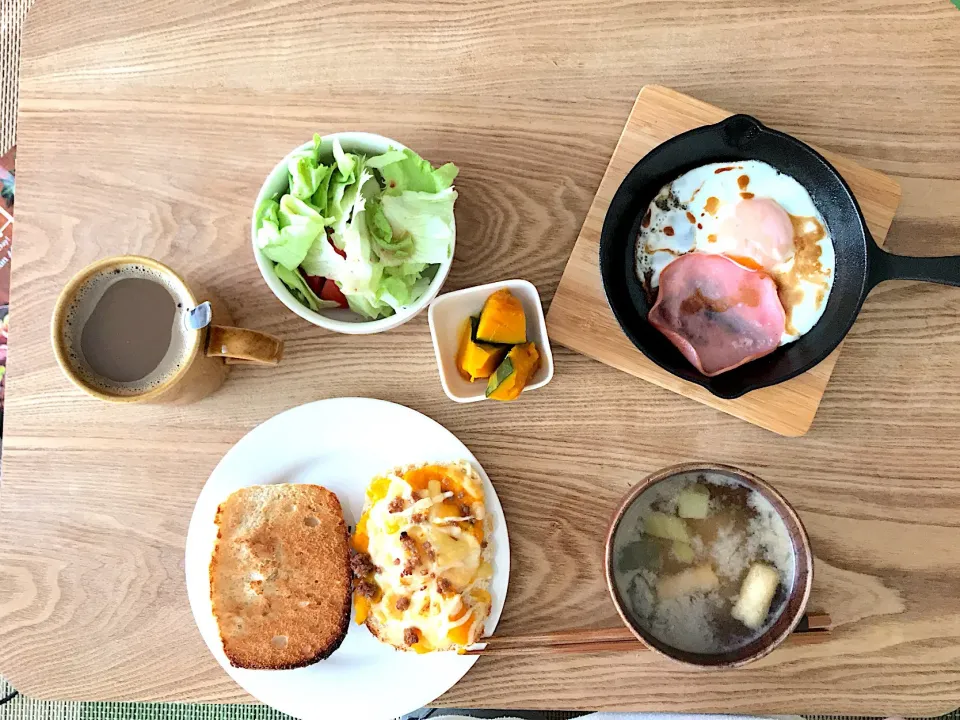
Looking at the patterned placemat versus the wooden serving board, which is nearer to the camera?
the wooden serving board

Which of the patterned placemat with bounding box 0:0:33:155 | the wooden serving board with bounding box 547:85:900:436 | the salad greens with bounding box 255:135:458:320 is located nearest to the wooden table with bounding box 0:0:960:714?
the wooden serving board with bounding box 547:85:900:436

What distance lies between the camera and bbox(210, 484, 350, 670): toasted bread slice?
43.1 inches

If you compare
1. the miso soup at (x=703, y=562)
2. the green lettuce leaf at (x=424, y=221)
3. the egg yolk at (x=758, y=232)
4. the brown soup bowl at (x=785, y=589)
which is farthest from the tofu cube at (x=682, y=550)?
the green lettuce leaf at (x=424, y=221)

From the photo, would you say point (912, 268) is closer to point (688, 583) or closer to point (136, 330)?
point (688, 583)

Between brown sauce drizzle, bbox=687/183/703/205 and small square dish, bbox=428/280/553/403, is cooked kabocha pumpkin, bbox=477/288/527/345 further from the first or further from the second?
brown sauce drizzle, bbox=687/183/703/205

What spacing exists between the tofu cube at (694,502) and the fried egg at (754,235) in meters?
0.25

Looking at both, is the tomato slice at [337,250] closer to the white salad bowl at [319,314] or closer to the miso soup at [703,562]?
the white salad bowl at [319,314]

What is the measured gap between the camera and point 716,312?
43.3 inches

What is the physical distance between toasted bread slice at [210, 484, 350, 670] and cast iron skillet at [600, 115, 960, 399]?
0.54 metres

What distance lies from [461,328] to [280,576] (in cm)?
46

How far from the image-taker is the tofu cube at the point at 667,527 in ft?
3.56

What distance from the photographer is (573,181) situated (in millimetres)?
1169

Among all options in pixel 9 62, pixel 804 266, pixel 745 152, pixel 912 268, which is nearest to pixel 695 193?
pixel 745 152

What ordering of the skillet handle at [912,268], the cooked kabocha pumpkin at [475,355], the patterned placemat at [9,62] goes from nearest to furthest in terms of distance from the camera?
the skillet handle at [912,268] < the cooked kabocha pumpkin at [475,355] < the patterned placemat at [9,62]
